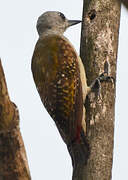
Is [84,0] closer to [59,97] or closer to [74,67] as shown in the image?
[74,67]

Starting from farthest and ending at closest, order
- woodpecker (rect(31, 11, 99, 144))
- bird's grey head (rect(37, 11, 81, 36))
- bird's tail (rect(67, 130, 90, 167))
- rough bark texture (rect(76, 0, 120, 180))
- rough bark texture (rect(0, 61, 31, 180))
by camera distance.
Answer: bird's grey head (rect(37, 11, 81, 36)), woodpecker (rect(31, 11, 99, 144)), bird's tail (rect(67, 130, 90, 167)), rough bark texture (rect(76, 0, 120, 180)), rough bark texture (rect(0, 61, 31, 180))

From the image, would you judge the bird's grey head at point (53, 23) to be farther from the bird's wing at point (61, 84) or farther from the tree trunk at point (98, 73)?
the tree trunk at point (98, 73)

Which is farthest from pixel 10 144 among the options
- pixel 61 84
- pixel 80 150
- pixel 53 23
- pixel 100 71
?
pixel 53 23

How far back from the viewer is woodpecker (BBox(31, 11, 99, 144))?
226 inches

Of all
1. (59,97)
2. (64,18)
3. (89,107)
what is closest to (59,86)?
(59,97)

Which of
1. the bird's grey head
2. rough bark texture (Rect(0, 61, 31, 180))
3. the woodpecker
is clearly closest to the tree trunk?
the woodpecker

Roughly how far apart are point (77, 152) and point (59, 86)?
0.93 m

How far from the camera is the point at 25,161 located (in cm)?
377

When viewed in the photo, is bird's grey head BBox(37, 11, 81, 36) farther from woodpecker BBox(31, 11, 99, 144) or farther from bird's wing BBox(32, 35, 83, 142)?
bird's wing BBox(32, 35, 83, 142)

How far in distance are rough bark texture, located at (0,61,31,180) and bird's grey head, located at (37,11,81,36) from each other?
408 centimetres

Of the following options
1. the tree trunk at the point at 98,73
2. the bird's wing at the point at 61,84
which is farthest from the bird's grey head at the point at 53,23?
the tree trunk at the point at 98,73

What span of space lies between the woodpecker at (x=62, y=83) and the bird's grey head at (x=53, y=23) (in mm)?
832

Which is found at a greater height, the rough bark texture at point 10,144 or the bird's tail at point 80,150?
the rough bark texture at point 10,144

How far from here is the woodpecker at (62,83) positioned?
5.74 m
